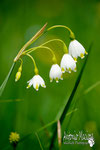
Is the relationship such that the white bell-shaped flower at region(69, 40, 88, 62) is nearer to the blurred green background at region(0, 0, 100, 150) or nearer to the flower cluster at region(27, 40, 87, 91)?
the flower cluster at region(27, 40, 87, 91)

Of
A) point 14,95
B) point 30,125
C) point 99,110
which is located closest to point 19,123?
point 30,125

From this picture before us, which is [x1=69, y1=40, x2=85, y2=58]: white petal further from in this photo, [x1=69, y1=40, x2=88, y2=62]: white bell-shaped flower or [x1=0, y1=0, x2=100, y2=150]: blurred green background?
[x1=0, y1=0, x2=100, y2=150]: blurred green background

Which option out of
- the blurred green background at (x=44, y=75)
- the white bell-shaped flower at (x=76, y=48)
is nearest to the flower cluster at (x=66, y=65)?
the white bell-shaped flower at (x=76, y=48)

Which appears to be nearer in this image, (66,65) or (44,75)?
(66,65)

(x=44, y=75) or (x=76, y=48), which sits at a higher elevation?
(x=44, y=75)

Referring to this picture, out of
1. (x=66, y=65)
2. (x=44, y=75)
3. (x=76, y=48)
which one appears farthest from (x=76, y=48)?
(x=44, y=75)

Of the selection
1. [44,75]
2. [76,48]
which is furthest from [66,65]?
[44,75]

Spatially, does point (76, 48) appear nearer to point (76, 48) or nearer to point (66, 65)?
point (76, 48)

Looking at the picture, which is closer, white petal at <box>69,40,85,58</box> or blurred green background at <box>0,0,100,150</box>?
white petal at <box>69,40,85,58</box>

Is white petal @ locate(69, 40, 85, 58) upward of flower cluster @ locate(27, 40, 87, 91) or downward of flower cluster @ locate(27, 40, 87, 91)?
upward

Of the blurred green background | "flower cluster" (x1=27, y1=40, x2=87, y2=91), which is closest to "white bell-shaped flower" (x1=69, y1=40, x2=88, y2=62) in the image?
"flower cluster" (x1=27, y1=40, x2=87, y2=91)
